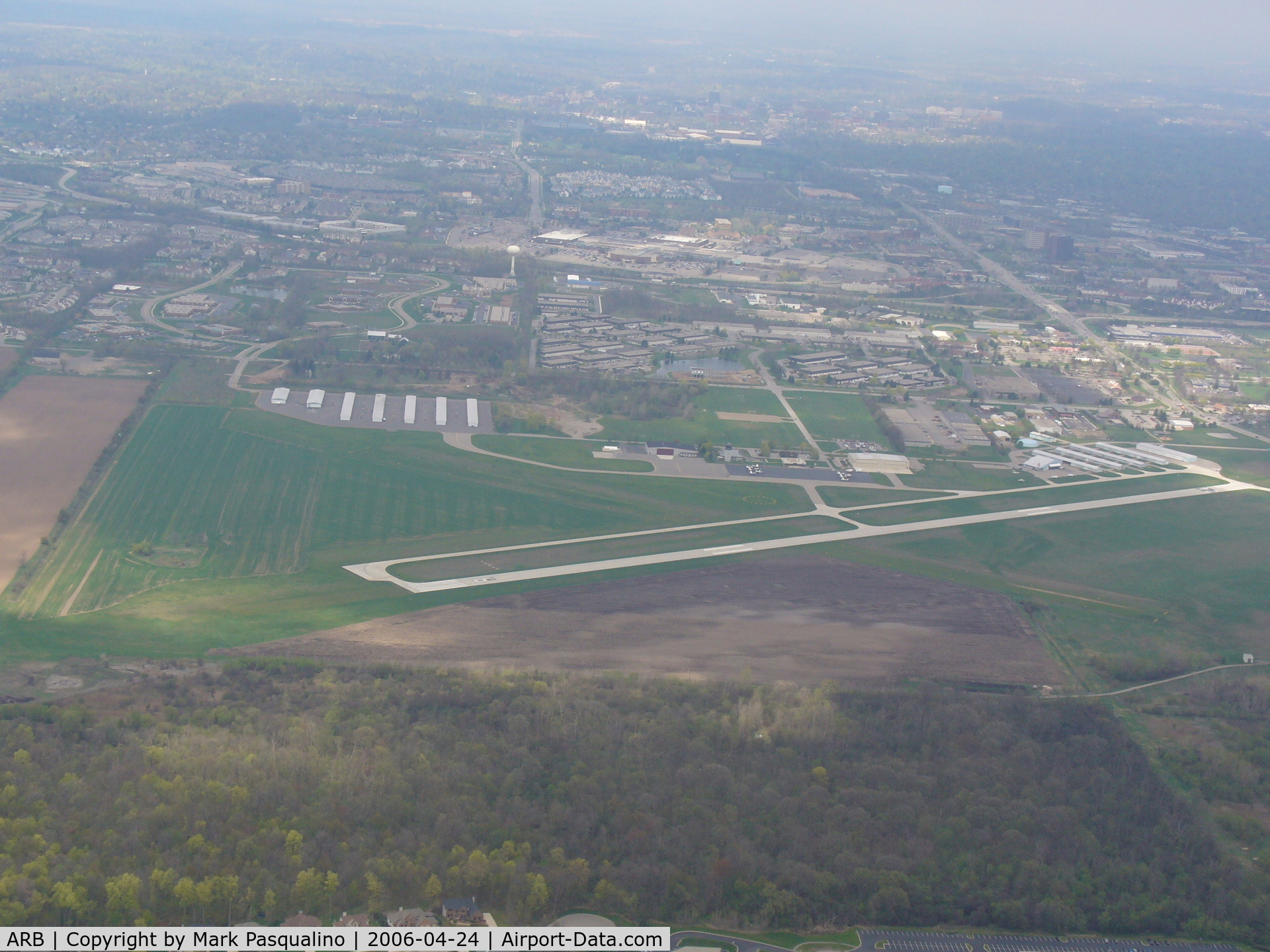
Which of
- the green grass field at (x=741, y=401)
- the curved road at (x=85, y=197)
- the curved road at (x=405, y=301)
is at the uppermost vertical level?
the curved road at (x=85, y=197)

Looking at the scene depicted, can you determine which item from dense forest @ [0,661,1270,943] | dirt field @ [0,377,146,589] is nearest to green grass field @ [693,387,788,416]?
dirt field @ [0,377,146,589]

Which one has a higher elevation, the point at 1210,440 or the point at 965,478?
the point at 1210,440

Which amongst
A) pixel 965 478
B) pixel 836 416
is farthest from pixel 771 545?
pixel 836 416

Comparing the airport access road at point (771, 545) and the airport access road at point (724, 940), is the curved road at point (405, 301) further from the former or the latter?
the airport access road at point (724, 940)

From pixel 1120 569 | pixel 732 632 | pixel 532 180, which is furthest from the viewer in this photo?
pixel 532 180

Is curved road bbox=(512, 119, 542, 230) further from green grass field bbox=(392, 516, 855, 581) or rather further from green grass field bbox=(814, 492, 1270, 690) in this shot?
green grass field bbox=(814, 492, 1270, 690)

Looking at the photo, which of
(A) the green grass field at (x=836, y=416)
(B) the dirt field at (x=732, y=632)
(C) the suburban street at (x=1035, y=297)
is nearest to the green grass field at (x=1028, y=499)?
(B) the dirt field at (x=732, y=632)

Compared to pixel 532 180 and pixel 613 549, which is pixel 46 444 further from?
pixel 532 180
